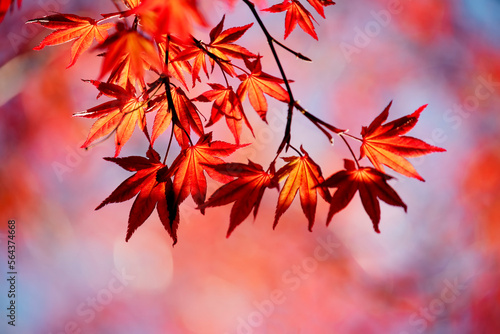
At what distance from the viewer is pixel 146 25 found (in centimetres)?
57

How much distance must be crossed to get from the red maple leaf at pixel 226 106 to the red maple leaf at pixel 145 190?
0.16 meters

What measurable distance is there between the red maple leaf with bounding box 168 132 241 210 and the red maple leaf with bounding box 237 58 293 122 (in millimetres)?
120

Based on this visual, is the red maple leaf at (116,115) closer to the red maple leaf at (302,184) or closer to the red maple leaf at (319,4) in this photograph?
the red maple leaf at (302,184)

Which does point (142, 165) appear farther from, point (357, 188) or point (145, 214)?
point (357, 188)

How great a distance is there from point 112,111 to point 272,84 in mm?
366

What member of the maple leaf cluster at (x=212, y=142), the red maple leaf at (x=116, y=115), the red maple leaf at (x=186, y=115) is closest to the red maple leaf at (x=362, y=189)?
the maple leaf cluster at (x=212, y=142)

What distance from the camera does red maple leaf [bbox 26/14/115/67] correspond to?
2.46ft

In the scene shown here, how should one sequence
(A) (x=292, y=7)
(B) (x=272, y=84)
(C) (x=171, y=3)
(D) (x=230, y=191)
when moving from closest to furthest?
(C) (x=171, y=3) < (D) (x=230, y=191) < (B) (x=272, y=84) < (A) (x=292, y=7)

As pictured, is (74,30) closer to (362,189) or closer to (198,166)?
(198,166)

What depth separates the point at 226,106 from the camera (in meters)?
0.82

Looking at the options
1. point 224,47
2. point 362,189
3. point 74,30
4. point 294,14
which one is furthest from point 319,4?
point 74,30

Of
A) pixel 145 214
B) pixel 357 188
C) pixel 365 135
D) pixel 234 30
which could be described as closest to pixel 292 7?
pixel 234 30

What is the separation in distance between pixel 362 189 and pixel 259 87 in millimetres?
324

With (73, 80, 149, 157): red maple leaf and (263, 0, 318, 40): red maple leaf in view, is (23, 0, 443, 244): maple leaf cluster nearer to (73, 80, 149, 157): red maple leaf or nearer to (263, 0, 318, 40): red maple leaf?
(73, 80, 149, 157): red maple leaf
